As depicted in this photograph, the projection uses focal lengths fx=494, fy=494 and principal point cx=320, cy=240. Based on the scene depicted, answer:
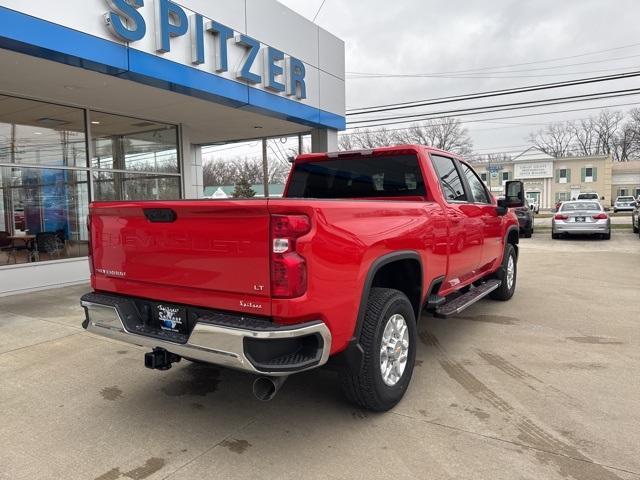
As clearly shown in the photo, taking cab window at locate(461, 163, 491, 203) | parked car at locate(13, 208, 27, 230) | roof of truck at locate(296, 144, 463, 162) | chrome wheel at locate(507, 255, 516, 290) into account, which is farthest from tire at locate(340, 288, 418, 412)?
parked car at locate(13, 208, 27, 230)

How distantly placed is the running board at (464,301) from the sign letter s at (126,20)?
19.3 feet

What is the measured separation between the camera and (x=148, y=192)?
11.7 m

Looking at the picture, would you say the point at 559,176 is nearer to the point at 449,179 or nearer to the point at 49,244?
the point at 49,244

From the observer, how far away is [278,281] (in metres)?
2.76

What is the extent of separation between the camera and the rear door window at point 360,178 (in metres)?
4.83

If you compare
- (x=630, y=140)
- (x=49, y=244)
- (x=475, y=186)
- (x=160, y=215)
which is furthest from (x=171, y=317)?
(x=630, y=140)

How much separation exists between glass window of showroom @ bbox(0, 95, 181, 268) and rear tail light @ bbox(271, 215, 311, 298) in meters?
7.98

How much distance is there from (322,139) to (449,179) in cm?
800

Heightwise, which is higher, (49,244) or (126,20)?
(126,20)

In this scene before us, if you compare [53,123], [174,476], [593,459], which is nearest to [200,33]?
[53,123]

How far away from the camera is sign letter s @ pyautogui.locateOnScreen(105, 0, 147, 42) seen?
6.97 m

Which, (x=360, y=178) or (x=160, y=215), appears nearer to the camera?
(x=160, y=215)

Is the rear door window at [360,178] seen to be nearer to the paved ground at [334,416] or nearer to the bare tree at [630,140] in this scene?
the paved ground at [334,416]

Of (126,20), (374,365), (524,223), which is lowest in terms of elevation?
(374,365)
